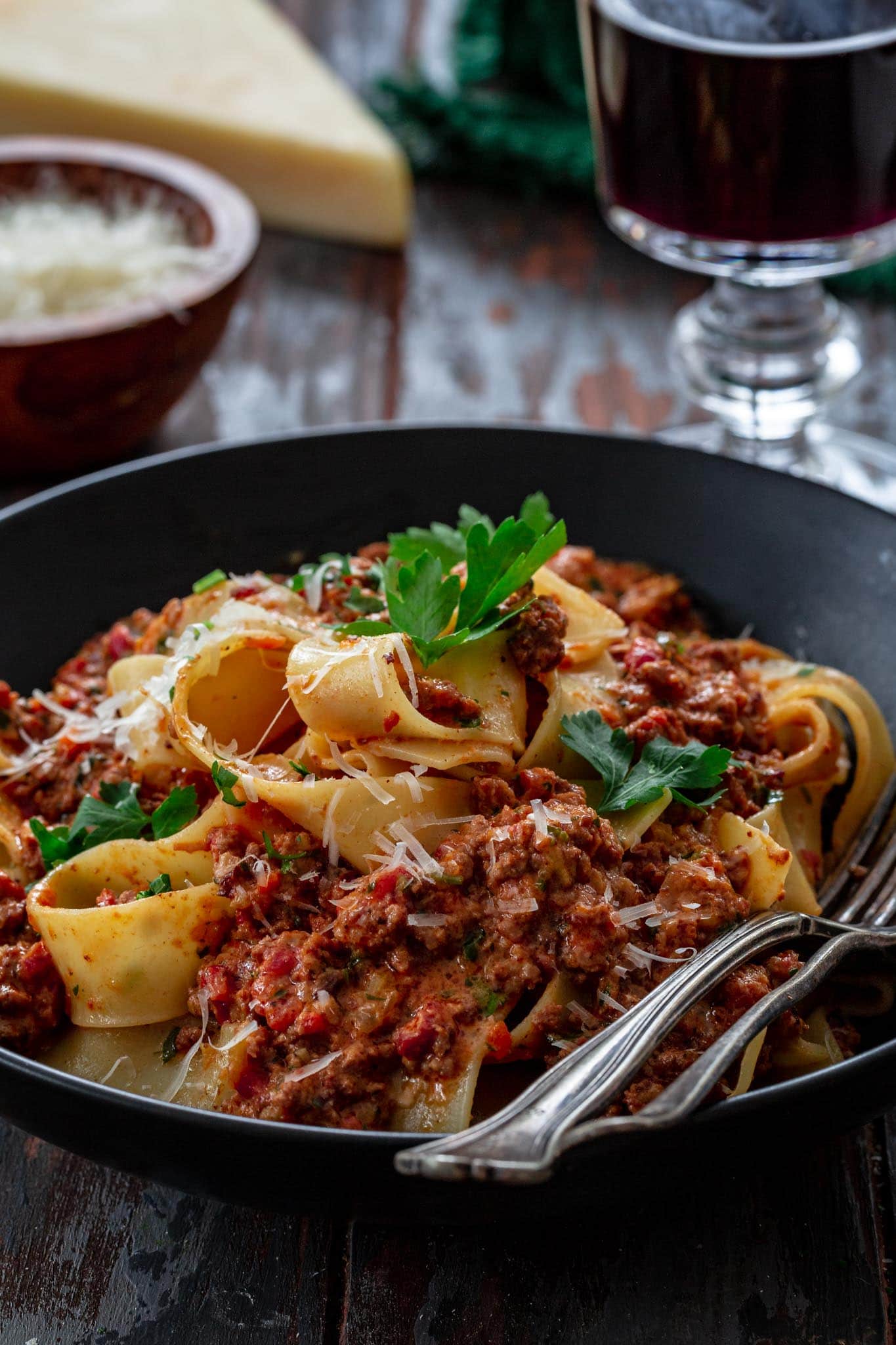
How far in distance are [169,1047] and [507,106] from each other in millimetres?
6335

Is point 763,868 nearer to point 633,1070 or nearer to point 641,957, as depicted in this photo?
point 641,957

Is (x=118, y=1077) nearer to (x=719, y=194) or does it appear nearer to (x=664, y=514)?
(x=664, y=514)

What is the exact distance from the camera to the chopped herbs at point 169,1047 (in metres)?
3.11

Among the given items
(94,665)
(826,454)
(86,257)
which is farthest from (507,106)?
(94,665)

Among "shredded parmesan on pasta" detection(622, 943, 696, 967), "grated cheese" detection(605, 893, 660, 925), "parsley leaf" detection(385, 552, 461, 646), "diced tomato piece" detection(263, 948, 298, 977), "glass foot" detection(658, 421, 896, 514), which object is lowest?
"glass foot" detection(658, 421, 896, 514)

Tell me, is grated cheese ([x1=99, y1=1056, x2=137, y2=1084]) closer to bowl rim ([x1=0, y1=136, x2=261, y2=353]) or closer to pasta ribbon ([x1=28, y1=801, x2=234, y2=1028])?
pasta ribbon ([x1=28, y1=801, x2=234, y2=1028])

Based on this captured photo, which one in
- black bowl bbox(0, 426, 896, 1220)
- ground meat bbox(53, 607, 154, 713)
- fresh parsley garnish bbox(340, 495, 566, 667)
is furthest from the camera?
black bowl bbox(0, 426, 896, 1220)

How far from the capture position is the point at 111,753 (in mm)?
3635

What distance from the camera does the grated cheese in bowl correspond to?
6.11 metres

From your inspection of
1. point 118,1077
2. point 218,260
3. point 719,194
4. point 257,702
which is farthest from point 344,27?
point 118,1077

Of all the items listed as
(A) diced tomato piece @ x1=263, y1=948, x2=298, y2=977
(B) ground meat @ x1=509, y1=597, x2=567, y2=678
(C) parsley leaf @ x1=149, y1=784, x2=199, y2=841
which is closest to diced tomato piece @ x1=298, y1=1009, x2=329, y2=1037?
(A) diced tomato piece @ x1=263, y1=948, x2=298, y2=977

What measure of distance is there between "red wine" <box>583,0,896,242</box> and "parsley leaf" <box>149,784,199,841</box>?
115 inches

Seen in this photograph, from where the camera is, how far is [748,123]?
15.7ft

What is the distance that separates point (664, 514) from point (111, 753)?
1859mm
